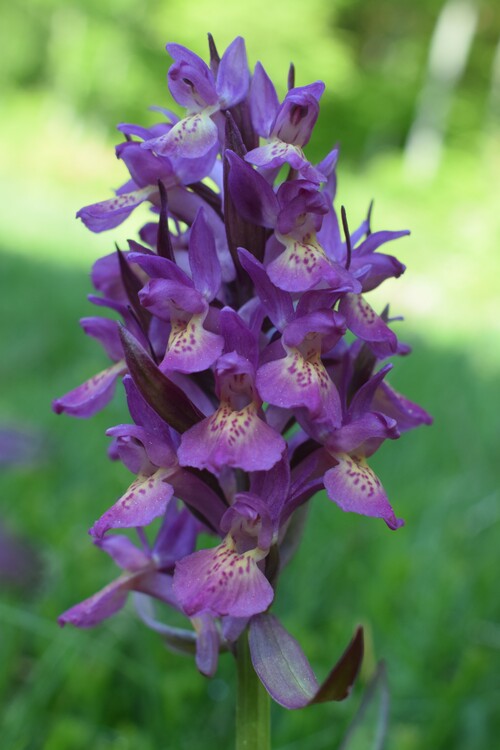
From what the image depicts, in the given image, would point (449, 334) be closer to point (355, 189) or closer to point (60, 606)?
→ point (60, 606)

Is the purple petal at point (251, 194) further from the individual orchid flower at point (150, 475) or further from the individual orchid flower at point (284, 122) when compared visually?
the individual orchid flower at point (150, 475)

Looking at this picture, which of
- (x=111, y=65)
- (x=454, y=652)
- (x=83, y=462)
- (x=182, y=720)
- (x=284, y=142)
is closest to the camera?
(x=284, y=142)

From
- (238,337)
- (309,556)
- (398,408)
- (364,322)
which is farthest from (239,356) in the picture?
(309,556)

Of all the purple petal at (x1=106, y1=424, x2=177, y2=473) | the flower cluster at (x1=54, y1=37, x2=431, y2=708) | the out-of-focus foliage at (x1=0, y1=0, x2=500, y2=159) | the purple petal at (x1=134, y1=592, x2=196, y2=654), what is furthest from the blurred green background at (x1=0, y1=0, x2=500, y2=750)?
the out-of-focus foliage at (x1=0, y1=0, x2=500, y2=159)

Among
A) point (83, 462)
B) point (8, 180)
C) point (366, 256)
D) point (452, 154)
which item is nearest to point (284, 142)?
point (366, 256)

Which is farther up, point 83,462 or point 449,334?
point 83,462
